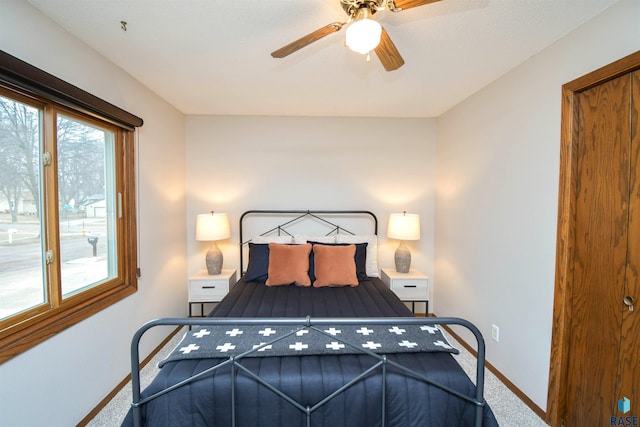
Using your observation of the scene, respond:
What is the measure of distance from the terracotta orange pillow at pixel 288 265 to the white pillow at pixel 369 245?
A: 0.52 meters

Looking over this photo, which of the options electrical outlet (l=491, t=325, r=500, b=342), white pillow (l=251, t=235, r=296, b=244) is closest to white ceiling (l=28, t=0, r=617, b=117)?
white pillow (l=251, t=235, r=296, b=244)

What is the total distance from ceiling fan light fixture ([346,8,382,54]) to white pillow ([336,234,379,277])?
2096 millimetres

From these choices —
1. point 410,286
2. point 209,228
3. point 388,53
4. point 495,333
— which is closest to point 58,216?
point 209,228

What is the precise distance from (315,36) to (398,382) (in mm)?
1734

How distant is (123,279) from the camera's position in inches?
86.1

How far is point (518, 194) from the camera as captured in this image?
199 centimetres

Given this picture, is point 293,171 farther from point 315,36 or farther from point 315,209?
point 315,36

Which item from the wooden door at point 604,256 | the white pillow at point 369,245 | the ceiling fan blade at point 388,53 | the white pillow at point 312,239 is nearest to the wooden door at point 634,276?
the wooden door at point 604,256

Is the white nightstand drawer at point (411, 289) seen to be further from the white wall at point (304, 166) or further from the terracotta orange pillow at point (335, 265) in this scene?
the white wall at point (304, 166)

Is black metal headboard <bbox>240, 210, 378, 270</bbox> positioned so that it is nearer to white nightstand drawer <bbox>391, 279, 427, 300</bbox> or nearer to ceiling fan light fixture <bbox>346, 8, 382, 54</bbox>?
white nightstand drawer <bbox>391, 279, 427, 300</bbox>

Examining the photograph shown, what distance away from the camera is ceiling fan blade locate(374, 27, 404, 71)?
135 centimetres

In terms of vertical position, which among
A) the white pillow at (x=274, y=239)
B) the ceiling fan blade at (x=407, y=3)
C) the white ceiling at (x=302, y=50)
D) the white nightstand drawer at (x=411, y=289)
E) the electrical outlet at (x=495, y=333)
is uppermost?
the white ceiling at (x=302, y=50)

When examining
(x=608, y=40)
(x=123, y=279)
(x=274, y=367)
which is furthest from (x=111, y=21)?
(x=608, y=40)

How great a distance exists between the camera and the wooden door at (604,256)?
52.7 inches
